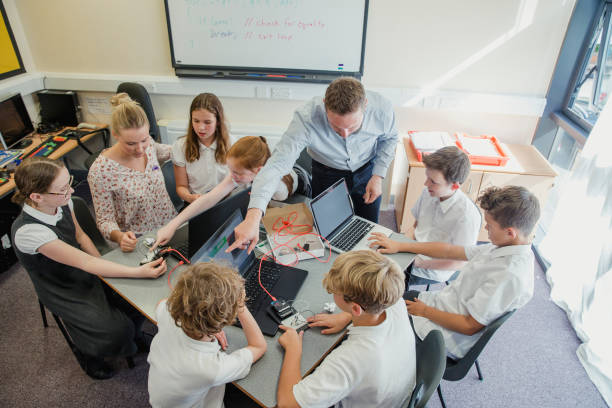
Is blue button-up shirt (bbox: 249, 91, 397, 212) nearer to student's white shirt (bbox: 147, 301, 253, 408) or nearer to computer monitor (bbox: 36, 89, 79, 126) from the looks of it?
student's white shirt (bbox: 147, 301, 253, 408)

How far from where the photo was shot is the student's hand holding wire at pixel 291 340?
1367mm

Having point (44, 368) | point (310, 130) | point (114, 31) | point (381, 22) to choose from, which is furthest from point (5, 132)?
point (381, 22)

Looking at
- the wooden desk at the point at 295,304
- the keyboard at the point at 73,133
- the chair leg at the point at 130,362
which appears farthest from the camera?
the keyboard at the point at 73,133

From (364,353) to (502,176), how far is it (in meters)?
2.19

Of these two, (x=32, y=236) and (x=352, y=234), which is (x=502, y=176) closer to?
(x=352, y=234)

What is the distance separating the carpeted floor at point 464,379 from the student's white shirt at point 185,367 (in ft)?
3.05

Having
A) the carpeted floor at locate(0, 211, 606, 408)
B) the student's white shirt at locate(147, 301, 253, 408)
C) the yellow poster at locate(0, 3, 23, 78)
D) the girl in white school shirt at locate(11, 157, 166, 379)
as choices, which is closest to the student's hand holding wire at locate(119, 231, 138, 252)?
the girl in white school shirt at locate(11, 157, 166, 379)

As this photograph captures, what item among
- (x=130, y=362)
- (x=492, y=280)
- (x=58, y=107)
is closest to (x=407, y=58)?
(x=492, y=280)

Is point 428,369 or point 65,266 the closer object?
point 428,369

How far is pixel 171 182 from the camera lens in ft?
8.38

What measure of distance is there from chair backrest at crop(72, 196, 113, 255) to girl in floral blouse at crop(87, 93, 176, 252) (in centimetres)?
12

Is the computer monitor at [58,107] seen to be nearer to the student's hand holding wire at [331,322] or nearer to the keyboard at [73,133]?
the keyboard at [73,133]

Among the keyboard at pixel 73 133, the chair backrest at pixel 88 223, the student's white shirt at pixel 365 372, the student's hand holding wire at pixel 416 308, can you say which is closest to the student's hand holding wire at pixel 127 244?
the chair backrest at pixel 88 223

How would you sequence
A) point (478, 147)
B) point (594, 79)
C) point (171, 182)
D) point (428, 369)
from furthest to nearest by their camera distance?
point (478, 147), point (594, 79), point (171, 182), point (428, 369)
